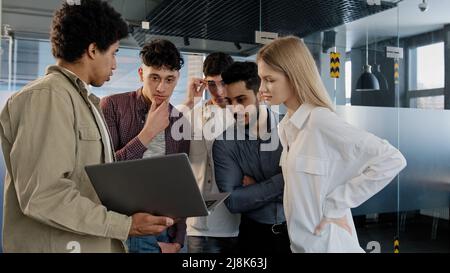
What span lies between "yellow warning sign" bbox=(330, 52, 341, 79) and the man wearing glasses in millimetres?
888

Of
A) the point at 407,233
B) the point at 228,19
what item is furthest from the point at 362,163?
the point at 407,233

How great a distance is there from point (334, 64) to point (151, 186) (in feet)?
6.84

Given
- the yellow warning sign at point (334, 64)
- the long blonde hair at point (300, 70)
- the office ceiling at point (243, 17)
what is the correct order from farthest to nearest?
the yellow warning sign at point (334, 64) → the office ceiling at point (243, 17) → the long blonde hair at point (300, 70)

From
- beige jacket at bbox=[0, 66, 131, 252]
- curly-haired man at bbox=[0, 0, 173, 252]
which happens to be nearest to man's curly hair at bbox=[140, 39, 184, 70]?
curly-haired man at bbox=[0, 0, 173, 252]

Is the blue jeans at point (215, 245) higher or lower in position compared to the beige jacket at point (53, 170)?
lower

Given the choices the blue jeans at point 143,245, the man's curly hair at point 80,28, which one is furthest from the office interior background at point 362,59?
the man's curly hair at point 80,28

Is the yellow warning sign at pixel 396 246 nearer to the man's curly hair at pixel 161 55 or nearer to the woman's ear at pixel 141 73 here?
the man's curly hair at pixel 161 55

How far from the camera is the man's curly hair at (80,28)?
4.01 ft

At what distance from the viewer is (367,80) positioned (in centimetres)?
296

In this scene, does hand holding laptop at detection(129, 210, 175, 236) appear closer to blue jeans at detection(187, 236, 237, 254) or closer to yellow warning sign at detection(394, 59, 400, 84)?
blue jeans at detection(187, 236, 237, 254)

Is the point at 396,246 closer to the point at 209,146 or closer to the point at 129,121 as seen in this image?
the point at 209,146

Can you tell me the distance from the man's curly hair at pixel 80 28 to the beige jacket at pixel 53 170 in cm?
7

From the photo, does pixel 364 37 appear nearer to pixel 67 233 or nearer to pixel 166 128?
pixel 166 128
